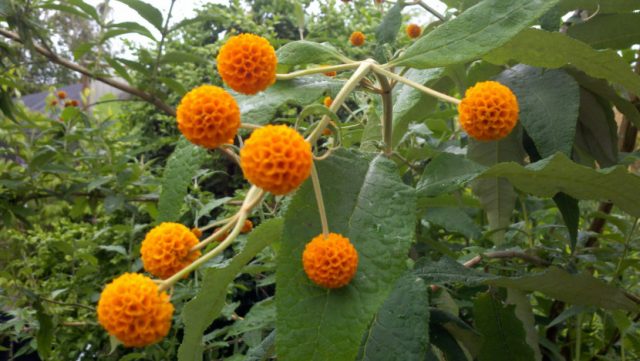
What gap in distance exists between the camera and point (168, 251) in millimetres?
501

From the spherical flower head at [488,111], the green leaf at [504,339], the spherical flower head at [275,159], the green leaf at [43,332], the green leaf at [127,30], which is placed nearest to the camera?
the spherical flower head at [275,159]

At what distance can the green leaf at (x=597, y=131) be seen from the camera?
755 mm

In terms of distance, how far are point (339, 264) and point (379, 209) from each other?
0.07 meters

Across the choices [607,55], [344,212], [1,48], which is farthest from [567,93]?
[1,48]

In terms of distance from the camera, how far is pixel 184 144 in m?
0.63

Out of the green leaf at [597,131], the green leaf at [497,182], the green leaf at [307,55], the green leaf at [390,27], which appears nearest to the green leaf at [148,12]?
the green leaf at [390,27]

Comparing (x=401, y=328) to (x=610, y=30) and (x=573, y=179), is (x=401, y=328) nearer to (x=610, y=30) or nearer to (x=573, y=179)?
(x=573, y=179)

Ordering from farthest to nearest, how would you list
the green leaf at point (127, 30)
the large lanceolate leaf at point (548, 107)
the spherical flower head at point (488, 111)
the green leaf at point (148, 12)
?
the green leaf at point (127, 30) < the green leaf at point (148, 12) < the large lanceolate leaf at point (548, 107) < the spherical flower head at point (488, 111)

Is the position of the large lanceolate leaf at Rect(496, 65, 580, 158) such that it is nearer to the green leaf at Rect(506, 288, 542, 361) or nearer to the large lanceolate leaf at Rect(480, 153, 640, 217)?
the large lanceolate leaf at Rect(480, 153, 640, 217)

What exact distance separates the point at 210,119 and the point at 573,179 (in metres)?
0.36

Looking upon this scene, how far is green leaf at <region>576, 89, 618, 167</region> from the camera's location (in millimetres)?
755

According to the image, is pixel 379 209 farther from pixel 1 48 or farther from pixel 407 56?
pixel 1 48

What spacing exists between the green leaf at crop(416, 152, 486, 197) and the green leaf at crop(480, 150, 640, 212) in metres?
0.04

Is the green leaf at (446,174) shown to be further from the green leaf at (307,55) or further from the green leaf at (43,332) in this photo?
the green leaf at (43,332)
